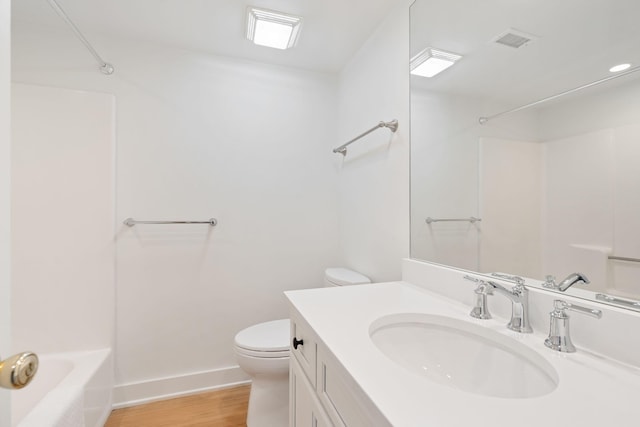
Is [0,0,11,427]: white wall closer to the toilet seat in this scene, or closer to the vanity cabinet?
the vanity cabinet

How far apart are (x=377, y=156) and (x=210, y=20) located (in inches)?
48.3

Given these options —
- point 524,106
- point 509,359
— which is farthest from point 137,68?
point 509,359

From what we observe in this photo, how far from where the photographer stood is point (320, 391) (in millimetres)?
781

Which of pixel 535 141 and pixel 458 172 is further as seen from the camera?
pixel 458 172

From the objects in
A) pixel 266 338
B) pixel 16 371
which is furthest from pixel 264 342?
pixel 16 371

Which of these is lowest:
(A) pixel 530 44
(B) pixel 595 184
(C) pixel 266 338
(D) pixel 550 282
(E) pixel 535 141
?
(C) pixel 266 338

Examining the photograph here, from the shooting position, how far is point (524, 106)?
884 mm

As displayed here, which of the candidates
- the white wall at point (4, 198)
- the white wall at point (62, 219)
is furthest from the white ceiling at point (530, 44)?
the white wall at point (62, 219)

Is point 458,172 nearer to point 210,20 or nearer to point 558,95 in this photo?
point 558,95

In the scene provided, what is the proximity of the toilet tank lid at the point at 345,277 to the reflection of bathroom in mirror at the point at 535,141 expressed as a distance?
0.50 m

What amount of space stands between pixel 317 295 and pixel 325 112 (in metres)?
1.56

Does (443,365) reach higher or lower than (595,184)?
lower

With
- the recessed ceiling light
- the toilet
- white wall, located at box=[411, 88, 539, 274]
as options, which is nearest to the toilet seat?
the toilet

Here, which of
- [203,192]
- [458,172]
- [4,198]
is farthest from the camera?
[203,192]
